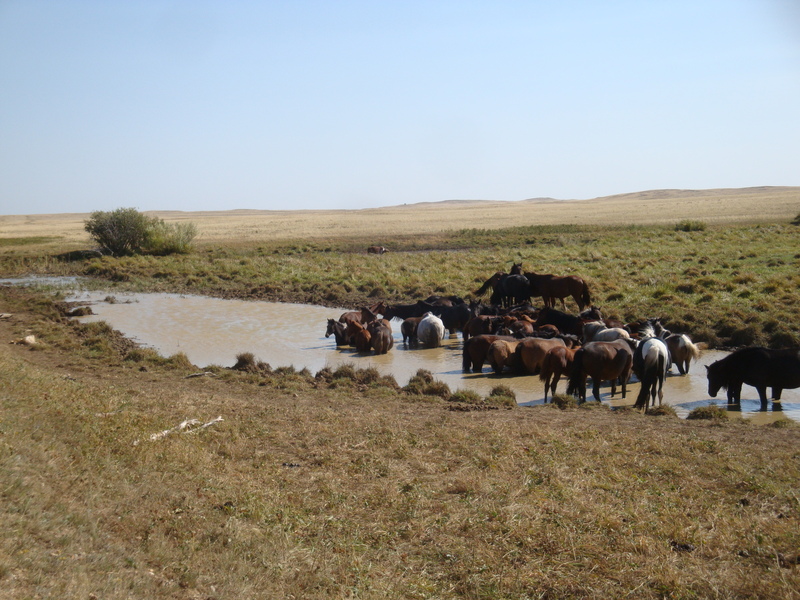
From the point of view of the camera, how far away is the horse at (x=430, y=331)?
18.2 m

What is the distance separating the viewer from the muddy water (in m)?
13.2

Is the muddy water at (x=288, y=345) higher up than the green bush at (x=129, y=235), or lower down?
lower down

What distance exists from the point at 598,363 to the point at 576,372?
433 millimetres

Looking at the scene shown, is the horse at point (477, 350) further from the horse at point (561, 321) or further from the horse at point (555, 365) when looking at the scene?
the horse at point (561, 321)

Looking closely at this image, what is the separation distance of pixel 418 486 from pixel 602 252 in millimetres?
31558

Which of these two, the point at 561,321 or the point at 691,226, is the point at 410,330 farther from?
the point at 691,226

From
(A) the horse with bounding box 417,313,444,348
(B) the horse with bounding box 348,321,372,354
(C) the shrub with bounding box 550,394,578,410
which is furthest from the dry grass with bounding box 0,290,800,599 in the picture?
(A) the horse with bounding box 417,313,444,348

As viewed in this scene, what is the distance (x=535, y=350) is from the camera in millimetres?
14234

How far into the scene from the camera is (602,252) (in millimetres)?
36500

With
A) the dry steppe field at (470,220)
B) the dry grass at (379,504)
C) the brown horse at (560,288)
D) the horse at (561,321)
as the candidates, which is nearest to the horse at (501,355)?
the horse at (561,321)

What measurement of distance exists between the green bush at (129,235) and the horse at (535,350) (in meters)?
35.6

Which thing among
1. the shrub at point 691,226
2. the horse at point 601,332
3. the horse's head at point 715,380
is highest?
the shrub at point 691,226

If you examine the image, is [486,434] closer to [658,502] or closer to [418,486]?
[418,486]

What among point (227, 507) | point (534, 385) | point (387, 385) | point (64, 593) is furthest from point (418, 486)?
point (534, 385)
